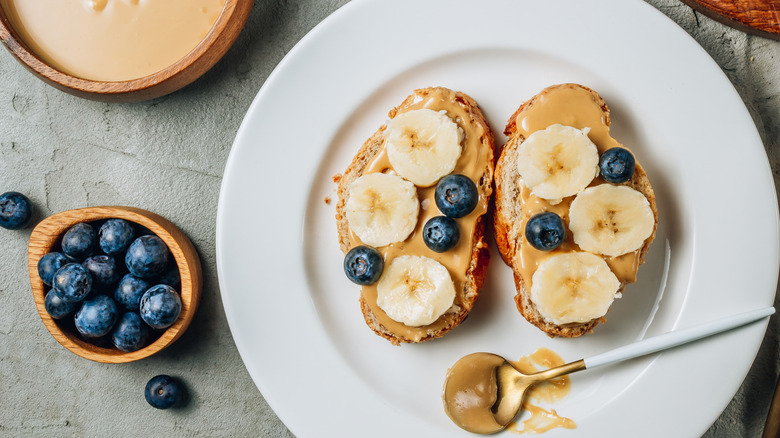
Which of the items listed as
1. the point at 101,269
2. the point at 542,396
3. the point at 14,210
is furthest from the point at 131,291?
the point at 542,396

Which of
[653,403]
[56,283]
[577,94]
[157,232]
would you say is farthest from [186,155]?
[653,403]

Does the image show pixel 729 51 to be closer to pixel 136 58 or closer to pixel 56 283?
pixel 136 58

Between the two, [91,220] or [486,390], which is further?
[91,220]

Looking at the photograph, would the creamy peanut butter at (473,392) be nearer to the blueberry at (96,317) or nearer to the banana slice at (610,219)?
the banana slice at (610,219)

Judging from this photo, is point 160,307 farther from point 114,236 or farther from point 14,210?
point 14,210

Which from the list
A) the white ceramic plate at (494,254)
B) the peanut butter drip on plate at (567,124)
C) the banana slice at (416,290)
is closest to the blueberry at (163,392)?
the white ceramic plate at (494,254)
